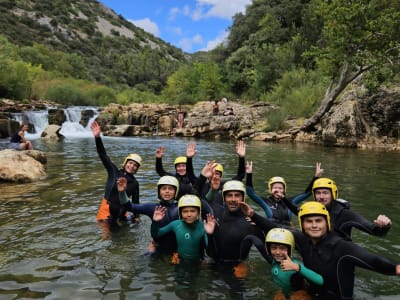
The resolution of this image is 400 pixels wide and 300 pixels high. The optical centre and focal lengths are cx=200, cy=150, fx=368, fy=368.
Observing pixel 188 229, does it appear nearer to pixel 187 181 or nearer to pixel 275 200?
pixel 275 200

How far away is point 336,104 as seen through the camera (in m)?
25.9

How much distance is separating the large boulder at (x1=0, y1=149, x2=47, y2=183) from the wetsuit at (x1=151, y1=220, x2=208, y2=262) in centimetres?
762

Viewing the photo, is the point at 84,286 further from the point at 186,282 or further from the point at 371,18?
the point at 371,18

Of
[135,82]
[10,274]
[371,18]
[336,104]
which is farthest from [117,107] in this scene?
[135,82]

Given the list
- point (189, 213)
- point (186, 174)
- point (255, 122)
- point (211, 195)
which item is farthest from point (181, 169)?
point (255, 122)

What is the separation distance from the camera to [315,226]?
13.0ft

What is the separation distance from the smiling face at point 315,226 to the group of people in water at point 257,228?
0.01m

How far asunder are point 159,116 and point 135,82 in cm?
4979

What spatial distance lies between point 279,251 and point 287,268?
0.31 m

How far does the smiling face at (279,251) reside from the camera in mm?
3953

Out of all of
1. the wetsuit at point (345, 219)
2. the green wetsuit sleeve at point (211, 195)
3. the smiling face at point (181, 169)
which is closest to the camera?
the wetsuit at point (345, 219)

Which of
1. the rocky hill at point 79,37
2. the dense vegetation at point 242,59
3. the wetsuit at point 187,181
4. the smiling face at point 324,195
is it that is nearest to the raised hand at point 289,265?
the smiling face at point 324,195

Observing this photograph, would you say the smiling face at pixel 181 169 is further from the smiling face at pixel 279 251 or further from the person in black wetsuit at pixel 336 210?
the smiling face at pixel 279 251

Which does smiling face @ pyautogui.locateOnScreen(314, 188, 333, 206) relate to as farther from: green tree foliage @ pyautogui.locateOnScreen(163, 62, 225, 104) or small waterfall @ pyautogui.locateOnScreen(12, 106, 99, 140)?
green tree foliage @ pyautogui.locateOnScreen(163, 62, 225, 104)
